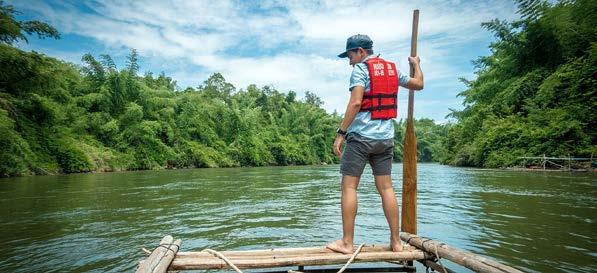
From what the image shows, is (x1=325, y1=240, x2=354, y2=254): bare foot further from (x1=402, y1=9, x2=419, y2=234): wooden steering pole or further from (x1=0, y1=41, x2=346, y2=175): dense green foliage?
(x1=0, y1=41, x2=346, y2=175): dense green foliage

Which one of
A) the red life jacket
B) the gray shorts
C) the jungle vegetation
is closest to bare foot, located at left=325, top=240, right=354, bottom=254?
the gray shorts

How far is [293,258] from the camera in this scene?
112 inches

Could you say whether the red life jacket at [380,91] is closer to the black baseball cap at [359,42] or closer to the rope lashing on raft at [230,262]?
the black baseball cap at [359,42]

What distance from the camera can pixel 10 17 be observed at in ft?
52.9

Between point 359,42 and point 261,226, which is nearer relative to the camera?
point 359,42

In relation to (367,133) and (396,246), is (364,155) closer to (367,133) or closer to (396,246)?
(367,133)

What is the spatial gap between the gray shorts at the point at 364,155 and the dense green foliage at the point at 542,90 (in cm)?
1397

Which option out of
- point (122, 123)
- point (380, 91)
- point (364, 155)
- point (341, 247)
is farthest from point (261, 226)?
point (122, 123)

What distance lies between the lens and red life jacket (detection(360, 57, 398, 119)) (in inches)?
123

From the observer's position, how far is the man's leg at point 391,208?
316 centimetres

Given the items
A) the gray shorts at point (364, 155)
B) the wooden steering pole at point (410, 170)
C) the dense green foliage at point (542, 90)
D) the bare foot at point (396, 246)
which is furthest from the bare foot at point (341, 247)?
the dense green foliage at point (542, 90)

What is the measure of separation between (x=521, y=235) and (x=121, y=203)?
7.78m

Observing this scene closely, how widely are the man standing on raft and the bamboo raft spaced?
0.14 m

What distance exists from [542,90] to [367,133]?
20.5 metres
